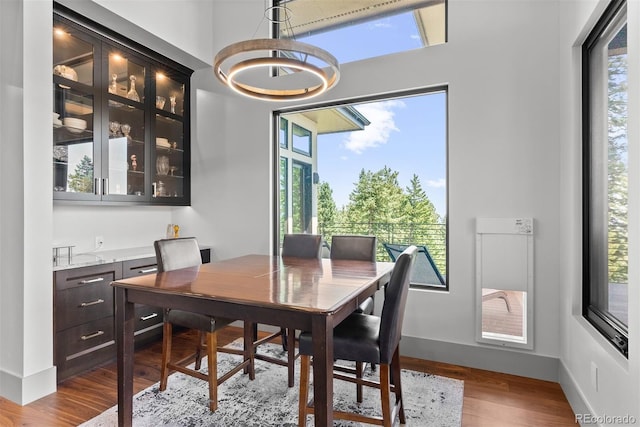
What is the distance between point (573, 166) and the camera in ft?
7.33

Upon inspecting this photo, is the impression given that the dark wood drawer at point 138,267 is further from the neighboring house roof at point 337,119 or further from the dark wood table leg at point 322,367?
the dark wood table leg at point 322,367

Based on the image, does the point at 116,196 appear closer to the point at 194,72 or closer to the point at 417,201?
the point at 194,72

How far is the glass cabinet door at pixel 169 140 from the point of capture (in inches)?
148

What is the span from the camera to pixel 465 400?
2.29 m

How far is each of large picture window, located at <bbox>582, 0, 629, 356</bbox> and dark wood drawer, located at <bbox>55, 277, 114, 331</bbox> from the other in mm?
3232

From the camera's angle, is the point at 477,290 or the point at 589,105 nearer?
the point at 589,105

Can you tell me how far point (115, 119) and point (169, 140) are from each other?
0.66 metres

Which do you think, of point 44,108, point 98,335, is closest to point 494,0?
point 44,108

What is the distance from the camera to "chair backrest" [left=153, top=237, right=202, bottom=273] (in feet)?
7.87

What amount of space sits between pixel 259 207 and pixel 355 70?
168 centimetres

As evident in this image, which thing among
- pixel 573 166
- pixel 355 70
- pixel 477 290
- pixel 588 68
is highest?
pixel 355 70

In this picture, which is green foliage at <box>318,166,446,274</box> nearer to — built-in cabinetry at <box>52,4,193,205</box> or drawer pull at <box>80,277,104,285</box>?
built-in cabinetry at <box>52,4,193,205</box>

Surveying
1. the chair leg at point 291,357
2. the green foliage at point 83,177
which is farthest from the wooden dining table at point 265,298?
the green foliage at point 83,177

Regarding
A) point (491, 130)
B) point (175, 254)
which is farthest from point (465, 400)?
point (175, 254)
